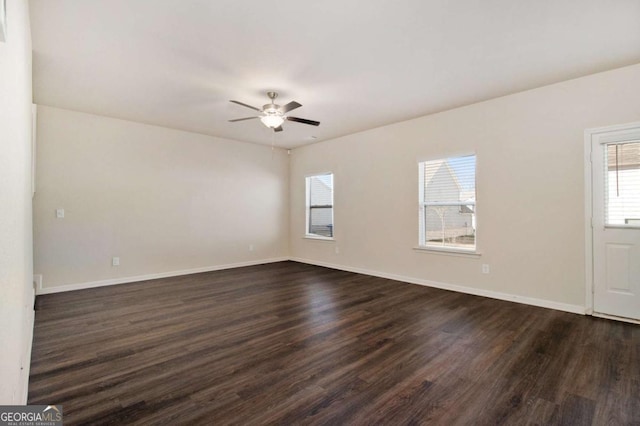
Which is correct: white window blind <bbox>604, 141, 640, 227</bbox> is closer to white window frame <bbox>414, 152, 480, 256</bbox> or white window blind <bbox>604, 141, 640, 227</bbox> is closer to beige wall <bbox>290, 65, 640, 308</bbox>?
beige wall <bbox>290, 65, 640, 308</bbox>

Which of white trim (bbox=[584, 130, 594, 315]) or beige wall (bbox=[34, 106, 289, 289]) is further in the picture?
beige wall (bbox=[34, 106, 289, 289])

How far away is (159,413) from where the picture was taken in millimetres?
1788

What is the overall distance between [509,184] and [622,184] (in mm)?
1057

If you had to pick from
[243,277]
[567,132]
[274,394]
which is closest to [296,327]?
[274,394]

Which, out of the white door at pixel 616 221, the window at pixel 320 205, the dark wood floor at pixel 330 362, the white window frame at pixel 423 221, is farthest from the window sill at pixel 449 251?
the window at pixel 320 205

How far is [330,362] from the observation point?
2.38m

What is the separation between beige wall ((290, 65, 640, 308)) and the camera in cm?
351

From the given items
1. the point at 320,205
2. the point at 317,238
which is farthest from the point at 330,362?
the point at 320,205

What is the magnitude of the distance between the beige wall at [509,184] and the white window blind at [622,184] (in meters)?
0.23

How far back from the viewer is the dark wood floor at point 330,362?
1818 mm

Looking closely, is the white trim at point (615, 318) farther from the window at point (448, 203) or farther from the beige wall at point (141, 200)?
the beige wall at point (141, 200)

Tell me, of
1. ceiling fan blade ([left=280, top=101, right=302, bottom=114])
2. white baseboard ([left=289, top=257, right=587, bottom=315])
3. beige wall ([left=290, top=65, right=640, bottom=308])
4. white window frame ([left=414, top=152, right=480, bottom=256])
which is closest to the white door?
beige wall ([left=290, top=65, right=640, bottom=308])

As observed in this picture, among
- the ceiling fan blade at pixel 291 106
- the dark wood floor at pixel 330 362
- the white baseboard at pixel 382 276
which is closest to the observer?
the dark wood floor at pixel 330 362

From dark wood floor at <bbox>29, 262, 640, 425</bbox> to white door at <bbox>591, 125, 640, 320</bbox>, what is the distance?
0.31 m
